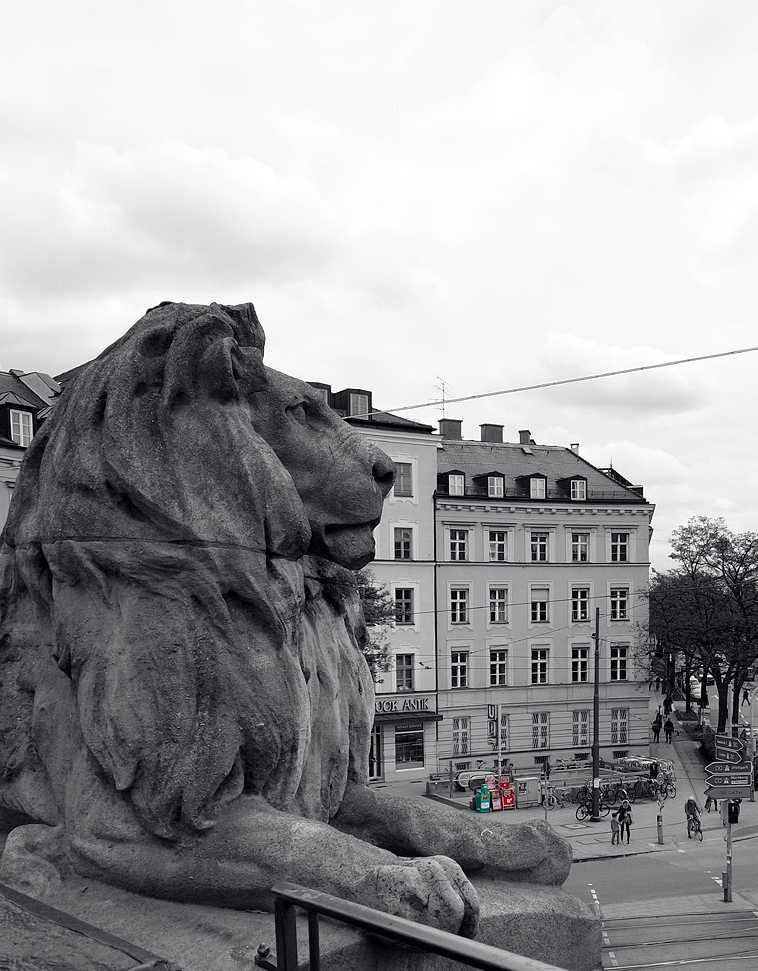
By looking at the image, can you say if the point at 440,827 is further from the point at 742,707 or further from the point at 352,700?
the point at 742,707

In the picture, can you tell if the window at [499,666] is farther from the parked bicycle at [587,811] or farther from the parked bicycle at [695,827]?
the parked bicycle at [695,827]

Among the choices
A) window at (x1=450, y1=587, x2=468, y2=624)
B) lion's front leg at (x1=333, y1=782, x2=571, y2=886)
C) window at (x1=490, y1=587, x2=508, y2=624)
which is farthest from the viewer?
window at (x1=490, y1=587, x2=508, y2=624)

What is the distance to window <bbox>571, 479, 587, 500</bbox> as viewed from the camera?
4053 cm

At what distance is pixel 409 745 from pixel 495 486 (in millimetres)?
10545

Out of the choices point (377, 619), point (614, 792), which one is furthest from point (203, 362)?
point (614, 792)

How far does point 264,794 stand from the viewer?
13.7ft

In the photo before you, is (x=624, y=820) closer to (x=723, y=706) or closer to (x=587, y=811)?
→ (x=587, y=811)

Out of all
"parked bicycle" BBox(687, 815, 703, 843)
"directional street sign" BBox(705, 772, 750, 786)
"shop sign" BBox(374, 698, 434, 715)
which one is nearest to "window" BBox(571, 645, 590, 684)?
"shop sign" BBox(374, 698, 434, 715)

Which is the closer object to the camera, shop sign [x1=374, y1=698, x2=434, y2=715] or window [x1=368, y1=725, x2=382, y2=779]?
window [x1=368, y1=725, x2=382, y2=779]

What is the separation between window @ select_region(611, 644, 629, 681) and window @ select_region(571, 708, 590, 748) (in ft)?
6.24

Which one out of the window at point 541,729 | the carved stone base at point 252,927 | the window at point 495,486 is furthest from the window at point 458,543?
the carved stone base at point 252,927

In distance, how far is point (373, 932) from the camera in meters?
2.68

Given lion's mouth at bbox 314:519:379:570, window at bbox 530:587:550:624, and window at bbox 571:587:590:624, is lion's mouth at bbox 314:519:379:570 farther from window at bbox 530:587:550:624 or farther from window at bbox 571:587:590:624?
window at bbox 571:587:590:624

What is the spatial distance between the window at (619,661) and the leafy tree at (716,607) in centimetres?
253
